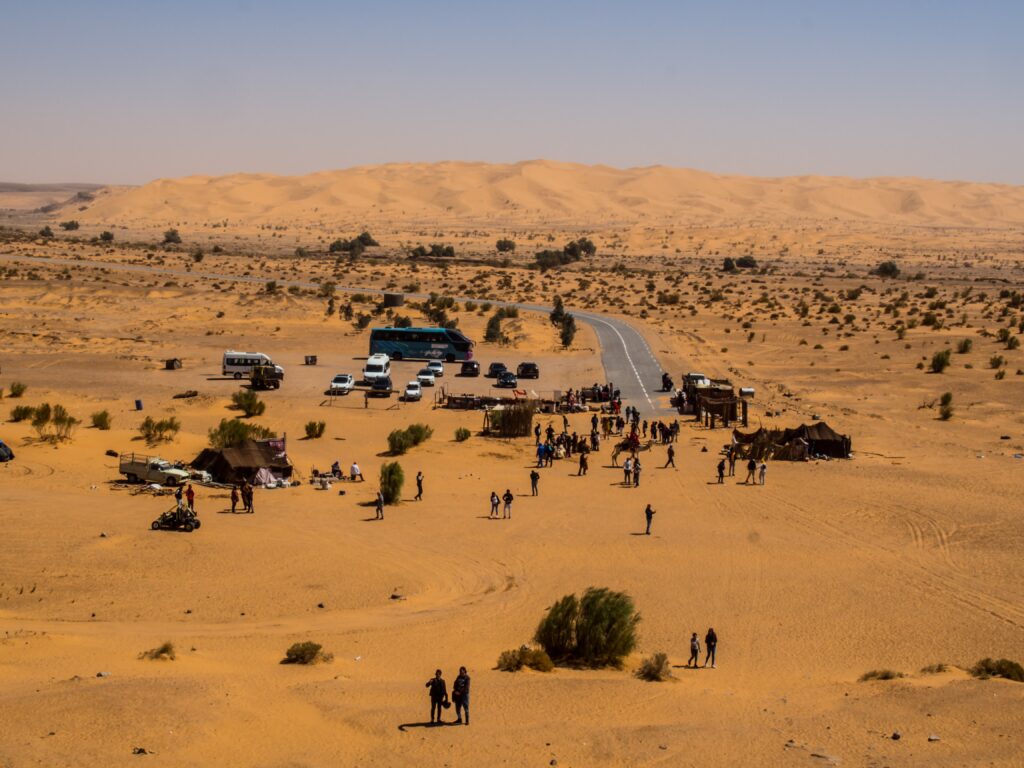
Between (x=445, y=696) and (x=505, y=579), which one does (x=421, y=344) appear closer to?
(x=505, y=579)

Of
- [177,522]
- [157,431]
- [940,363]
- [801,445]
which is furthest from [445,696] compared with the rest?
[940,363]

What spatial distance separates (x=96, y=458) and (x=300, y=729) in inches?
915

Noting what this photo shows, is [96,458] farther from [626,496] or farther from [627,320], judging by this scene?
[627,320]

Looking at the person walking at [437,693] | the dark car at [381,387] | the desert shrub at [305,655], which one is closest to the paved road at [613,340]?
the dark car at [381,387]

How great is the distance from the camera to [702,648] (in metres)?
22.2

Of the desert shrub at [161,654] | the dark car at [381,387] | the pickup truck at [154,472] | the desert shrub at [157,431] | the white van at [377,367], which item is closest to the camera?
the desert shrub at [161,654]

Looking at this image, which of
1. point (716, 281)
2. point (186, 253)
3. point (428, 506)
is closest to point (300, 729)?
point (428, 506)

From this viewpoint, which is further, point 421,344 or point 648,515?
point 421,344

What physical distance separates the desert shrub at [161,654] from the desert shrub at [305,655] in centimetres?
192

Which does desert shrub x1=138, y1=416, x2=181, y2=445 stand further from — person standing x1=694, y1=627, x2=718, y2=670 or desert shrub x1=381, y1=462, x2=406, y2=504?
person standing x1=694, y1=627, x2=718, y2=670

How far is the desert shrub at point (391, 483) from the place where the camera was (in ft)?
110

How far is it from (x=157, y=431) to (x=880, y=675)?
2765cm

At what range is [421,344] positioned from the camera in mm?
65250

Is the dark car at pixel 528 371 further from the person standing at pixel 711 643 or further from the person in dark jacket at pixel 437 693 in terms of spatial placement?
the person in dark jacket at pixel 437 693
